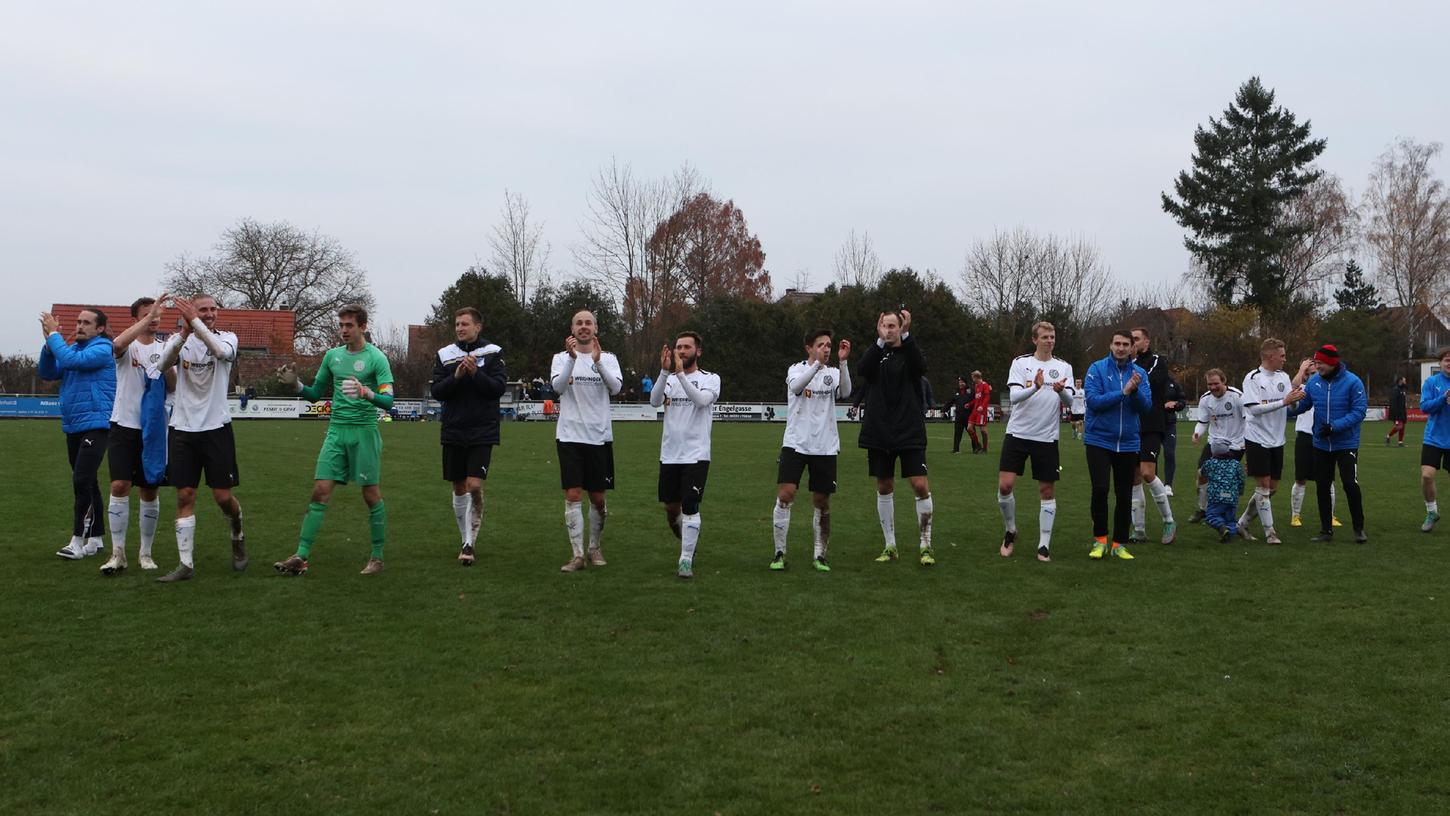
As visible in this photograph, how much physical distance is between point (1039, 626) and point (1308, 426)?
6856 mm

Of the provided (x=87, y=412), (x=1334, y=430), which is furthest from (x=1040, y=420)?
(x=87, y=412)

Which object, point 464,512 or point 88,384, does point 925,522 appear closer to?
point 464,512

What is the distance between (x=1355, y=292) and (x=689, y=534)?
7530 centimetres

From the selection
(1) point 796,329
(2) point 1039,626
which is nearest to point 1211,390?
(2) point 1039,626

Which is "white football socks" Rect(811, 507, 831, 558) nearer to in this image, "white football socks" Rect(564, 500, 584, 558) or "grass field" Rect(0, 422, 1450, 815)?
"grass field" Rect(0, 422, 1450, 815)

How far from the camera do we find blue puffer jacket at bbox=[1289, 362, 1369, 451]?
33.5 feet

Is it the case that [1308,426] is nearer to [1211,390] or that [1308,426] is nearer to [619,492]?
[1211,390]

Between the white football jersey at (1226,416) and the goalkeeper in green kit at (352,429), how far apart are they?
808cm

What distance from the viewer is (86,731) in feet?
14.7

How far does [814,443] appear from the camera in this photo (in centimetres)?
862

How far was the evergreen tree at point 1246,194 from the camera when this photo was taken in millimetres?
54781

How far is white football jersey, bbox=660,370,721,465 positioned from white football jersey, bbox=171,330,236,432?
10.8 feet

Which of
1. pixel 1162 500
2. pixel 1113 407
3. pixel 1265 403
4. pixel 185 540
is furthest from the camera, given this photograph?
pixel 1265 403

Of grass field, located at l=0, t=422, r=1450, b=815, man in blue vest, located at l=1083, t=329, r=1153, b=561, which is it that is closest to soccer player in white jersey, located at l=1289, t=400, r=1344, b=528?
grass field, located at l=0, t=422, r=1450, b=815
